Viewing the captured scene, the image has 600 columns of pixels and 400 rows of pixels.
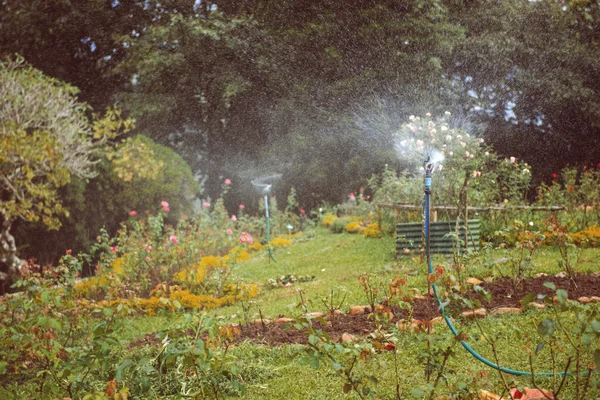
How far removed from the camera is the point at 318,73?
1313 cm

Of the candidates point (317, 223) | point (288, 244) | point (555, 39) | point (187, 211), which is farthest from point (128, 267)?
point (555, 39)

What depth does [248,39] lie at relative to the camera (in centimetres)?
1352

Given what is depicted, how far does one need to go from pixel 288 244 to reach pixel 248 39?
6662 millimetres

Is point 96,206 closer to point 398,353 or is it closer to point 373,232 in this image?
point 373,232

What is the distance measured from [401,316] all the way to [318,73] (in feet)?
33.8

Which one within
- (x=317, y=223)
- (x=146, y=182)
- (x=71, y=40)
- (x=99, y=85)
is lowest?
(x=317, y=223)

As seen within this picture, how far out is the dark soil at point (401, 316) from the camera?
3.21 m

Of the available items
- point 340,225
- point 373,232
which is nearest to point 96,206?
point 340,225

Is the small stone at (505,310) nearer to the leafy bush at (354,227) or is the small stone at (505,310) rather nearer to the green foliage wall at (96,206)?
the leafy bush at (354,227)

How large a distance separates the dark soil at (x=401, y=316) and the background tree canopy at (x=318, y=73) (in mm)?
6961

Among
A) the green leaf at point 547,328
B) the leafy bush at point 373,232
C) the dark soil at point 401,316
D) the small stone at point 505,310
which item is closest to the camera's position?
the green leaf at point 547,328

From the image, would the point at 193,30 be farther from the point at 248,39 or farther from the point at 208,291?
the point at 208,291

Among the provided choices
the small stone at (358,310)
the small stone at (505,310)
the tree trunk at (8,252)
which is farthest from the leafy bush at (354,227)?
the small stone at (505,310)

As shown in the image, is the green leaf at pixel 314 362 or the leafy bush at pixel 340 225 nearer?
the green leaf at pixel 314 362
